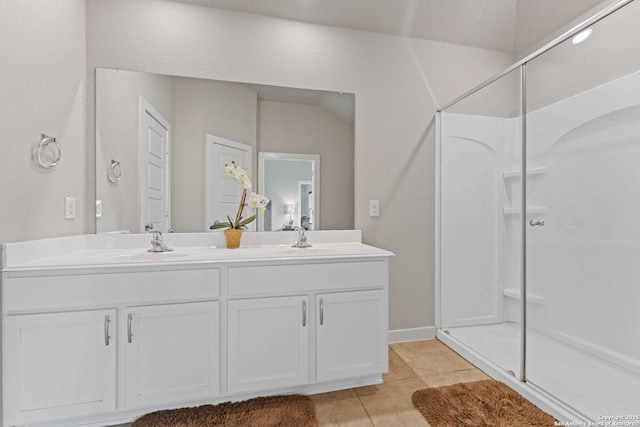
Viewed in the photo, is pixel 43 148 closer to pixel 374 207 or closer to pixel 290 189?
pixel 290 189

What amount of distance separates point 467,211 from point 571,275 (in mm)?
746

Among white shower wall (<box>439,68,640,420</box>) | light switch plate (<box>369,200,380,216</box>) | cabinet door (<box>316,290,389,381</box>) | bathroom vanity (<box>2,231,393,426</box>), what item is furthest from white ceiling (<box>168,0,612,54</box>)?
cabinet door (<box>316,290,389,381</box>)

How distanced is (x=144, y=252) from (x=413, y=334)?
6.64 feet

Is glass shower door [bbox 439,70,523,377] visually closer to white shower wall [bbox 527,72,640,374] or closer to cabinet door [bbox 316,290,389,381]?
white shower wall [bbox 527,72,640,374]

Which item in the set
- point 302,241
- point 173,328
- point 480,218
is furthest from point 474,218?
point 173,328

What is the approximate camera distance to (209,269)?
149cm

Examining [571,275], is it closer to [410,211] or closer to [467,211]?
[467,211]

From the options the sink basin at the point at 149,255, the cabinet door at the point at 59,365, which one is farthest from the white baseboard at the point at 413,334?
the cabinet door at the point at 59,365

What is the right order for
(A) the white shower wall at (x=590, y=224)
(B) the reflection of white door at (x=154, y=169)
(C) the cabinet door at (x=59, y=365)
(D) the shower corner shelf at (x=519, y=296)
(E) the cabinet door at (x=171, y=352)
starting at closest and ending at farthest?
1. (C) the cabinet door at (x=59, y=365)
2. (E) the cabinet door at (x=171, y=352)
3. (A) the white shower wall at (x=590, y=224)
4. (D) the shower corner shelf at (x=519, y=296)
5. (B) the reflection of white door at (x=154, y=169)

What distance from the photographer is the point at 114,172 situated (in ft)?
6.12

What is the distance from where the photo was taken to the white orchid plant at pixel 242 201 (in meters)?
1.99

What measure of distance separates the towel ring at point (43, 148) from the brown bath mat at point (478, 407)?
226 cm

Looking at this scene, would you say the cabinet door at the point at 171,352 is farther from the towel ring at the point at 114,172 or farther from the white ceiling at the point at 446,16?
the white ceiling at the point at 446,16

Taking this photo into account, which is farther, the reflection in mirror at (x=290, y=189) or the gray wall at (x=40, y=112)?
the reflection in mirror at (x=290, y=189)
